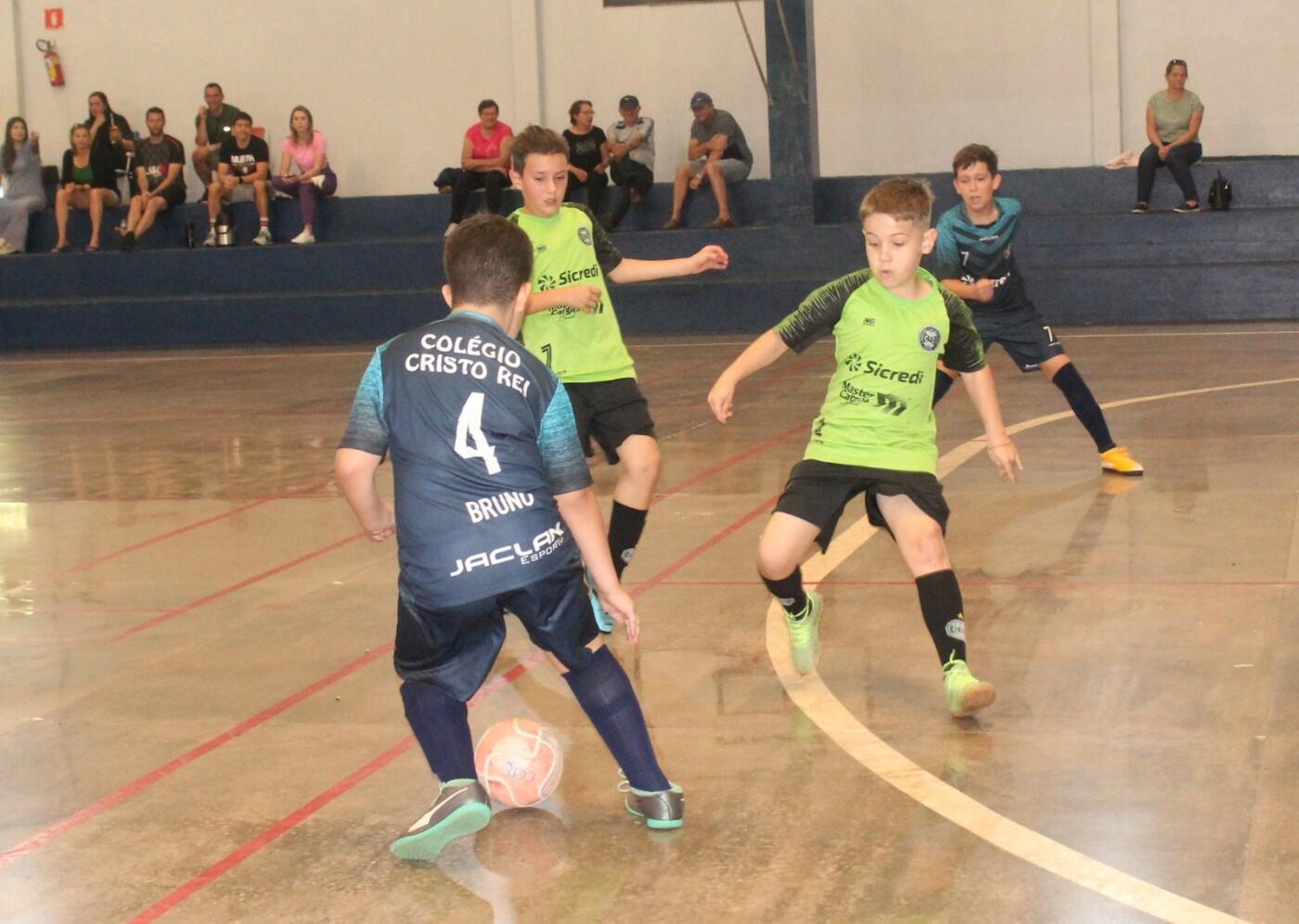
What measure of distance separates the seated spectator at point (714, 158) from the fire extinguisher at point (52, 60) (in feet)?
29.7

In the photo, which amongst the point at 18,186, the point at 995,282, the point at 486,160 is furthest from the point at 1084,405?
the point at 18,186

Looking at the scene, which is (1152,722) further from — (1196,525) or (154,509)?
(154,509)

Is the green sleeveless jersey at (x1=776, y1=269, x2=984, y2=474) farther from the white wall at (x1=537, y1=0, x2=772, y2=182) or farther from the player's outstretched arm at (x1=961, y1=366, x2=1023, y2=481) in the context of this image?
the white wall at (x1=537, y1=0, x2=772, y2=182)

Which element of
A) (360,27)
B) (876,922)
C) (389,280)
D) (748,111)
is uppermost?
(360,27)

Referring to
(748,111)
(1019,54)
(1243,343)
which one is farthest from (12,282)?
(1243,343)

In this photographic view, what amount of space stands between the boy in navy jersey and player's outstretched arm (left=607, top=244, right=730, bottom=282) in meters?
1.96

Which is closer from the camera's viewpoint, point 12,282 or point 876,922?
point 876,922

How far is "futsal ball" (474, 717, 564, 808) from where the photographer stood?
13.8 ft

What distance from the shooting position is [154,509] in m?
8.78

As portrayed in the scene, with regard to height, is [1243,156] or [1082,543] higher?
[1243,156]

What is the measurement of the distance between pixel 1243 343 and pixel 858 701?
10221 mm

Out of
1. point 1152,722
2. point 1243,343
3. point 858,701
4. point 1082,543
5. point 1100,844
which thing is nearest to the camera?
point 1100,844

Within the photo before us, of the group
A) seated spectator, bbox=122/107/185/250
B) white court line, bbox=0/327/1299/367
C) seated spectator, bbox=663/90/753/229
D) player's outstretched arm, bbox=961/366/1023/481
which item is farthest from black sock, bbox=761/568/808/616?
seated spectator, bbox=122/107/185/250

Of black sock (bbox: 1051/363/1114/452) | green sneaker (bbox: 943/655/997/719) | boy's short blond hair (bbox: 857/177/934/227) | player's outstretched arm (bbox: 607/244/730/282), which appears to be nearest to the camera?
green sneaker (bbox: 943/655/997/719)
